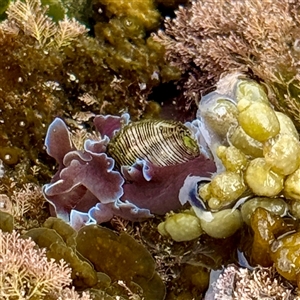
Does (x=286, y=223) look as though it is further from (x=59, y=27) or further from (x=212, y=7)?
(x=59, y=27)

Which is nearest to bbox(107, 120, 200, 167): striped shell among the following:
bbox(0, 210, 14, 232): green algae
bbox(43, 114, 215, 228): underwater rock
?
bbox(43, 114, 215, 228): underwater rock

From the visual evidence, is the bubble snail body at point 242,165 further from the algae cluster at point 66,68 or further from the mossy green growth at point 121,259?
the algae cluster at point 66,68

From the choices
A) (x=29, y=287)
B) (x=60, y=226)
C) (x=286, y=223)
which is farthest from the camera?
(x=60, y=226)

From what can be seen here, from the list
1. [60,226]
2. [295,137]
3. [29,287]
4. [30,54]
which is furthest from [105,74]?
[29,287]

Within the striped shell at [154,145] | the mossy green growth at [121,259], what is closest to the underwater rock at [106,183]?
the striped shell at [154,145]

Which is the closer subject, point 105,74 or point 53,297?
point 53,297

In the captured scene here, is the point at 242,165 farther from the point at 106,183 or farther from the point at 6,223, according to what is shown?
the point at 6,223
